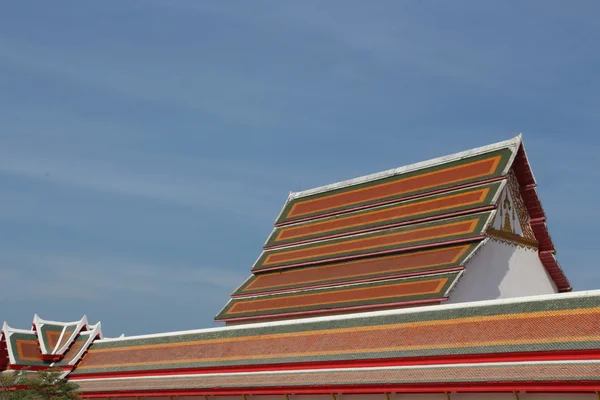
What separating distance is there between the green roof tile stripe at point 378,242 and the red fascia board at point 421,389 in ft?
36.4

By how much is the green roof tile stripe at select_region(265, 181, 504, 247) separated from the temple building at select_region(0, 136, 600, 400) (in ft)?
0.26

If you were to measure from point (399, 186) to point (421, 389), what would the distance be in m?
18.3

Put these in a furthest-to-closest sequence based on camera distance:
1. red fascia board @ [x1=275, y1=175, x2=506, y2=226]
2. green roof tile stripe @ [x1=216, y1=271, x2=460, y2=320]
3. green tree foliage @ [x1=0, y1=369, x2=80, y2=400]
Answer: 1. red fascia board @ [x1=275, y1=175, x2=506, y2=226]
2. green roof tile stripe @ [x1=216, y1=271, x2=460, y2=320]
3. green tree foliage @ [x1=0, y1=369, x2=80, y2=400]

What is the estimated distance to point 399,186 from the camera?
40469mm

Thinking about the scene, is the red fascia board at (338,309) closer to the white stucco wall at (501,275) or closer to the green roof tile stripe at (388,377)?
the white stucco wall at (501,275)

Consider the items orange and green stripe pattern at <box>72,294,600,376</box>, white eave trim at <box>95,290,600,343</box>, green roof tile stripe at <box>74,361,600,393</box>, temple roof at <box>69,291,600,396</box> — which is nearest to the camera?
green roof tile stripe at <box>74,361,600,393</box>

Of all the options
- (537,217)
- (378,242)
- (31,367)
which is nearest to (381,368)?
(378,242)

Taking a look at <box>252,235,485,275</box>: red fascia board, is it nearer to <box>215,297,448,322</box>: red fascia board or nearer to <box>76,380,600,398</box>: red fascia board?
<box>215,297,448,322</box>: red fascia board

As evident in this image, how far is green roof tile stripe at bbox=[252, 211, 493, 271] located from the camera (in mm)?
34594

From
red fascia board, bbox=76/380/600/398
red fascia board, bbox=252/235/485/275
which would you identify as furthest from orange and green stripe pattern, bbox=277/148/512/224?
red fascia board, bbox=76/380/600/398

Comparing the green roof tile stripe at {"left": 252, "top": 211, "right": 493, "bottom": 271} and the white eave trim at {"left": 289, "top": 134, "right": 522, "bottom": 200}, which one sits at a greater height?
the white eave trim at {"left": 289, "top": 134, "right": 522, "bottom": 200}

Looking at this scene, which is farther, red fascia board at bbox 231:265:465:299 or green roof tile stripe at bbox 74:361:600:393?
red fascia board at bbox 231:265:465:299

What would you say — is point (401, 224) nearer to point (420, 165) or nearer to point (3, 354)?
point (420, 165)

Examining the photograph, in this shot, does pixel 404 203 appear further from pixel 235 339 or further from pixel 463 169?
pixel 235 339
